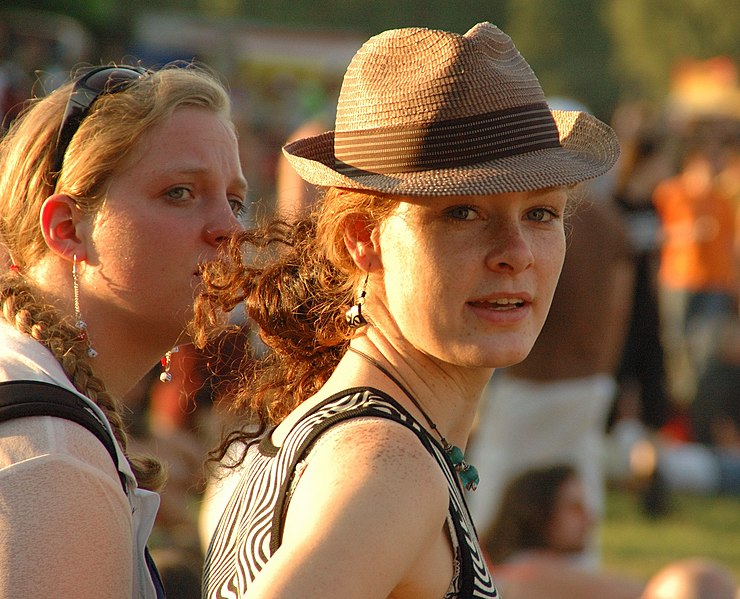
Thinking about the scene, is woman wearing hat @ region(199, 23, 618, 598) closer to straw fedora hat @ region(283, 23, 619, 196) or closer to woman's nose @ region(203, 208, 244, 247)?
straw fedora hat @ region(283, 23, 619, 196)

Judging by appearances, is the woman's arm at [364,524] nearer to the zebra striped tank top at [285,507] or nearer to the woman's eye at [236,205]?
the zebra striped tank top at [285,507]

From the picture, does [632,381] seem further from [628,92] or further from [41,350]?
[628,92]

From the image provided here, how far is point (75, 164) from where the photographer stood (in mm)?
2297

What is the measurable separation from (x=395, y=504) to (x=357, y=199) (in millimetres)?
552

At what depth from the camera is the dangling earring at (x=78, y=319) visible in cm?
224

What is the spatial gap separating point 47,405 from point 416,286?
1.95ft

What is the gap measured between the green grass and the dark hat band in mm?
5405

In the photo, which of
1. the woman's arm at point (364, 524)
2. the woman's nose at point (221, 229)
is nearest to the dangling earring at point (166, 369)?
the woman's nose at point (221, 229)

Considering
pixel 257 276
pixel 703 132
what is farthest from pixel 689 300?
pixel 257 276

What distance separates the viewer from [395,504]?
1.67m

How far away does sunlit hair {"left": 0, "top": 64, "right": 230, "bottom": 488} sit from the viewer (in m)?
2.22

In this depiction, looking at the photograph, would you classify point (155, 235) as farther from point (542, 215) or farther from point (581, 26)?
point (581, 26)

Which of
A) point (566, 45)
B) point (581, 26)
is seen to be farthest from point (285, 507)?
point (581, 26)

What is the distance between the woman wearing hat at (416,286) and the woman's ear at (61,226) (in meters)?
0.45
